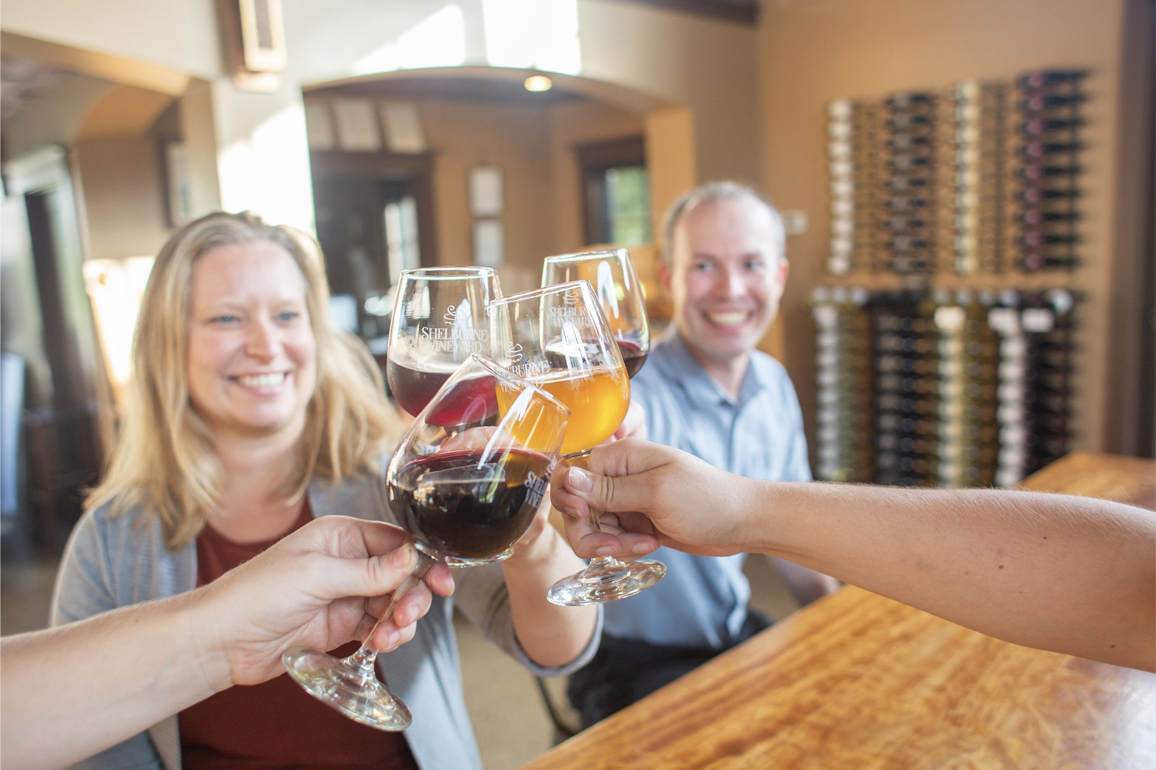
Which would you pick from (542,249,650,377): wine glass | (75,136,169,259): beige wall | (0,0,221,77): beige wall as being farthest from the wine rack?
(75,136,169,259): beige wall

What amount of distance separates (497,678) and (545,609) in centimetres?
230

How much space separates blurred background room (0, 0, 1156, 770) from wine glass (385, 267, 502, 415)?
7.79ft

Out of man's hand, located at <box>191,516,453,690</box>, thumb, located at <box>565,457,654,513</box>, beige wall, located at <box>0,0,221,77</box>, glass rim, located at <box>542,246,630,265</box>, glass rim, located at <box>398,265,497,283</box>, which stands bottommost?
man's hand, located at <box>191,516,453,690</box>

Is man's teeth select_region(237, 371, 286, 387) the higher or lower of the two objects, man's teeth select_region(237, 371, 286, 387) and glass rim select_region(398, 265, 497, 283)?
the lower

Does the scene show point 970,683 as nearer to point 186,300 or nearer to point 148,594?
point 148,594

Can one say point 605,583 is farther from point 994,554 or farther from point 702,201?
point 702,201

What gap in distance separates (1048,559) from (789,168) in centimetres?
525

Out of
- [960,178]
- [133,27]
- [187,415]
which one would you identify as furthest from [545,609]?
[960,178]

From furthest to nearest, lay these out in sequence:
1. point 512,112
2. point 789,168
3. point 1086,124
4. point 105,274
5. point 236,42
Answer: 1. point 512,112
2. point 789,168
3. point 105,274
4. point 1086,124
5. point 236,42

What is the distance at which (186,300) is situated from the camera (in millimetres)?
1604

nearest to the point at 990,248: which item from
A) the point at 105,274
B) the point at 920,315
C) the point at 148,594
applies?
the point at 920,315

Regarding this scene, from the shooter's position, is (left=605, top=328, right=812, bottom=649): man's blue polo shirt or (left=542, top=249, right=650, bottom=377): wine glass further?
(left=605, top=328, right=812, bottom=649): man's blue polo shirt

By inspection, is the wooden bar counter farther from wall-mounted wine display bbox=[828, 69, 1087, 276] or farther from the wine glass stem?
wall-mounted wine display bbox=[828, 69, 1087, 276]

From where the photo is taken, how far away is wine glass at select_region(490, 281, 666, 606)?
2.97 feet
